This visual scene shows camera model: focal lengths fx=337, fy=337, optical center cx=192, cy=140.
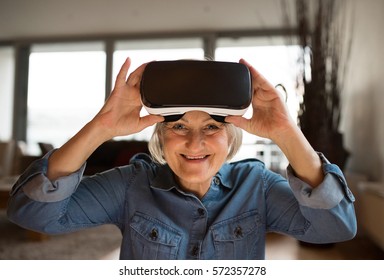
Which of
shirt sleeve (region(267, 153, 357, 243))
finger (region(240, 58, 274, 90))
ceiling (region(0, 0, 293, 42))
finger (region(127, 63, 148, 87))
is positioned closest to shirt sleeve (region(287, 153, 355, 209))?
shirt sleeve (region(267, 153, 357, 243))

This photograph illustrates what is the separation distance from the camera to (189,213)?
0.45 meters

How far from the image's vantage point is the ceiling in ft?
1.95

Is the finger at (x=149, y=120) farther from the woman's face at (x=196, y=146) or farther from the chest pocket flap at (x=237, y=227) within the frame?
the chest pocket flap at (x=237, y=227)

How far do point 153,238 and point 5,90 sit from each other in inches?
14.7

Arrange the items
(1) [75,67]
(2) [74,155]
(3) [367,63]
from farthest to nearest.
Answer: (3) [367,63]
(1) [75,67]
(2) [74,155]

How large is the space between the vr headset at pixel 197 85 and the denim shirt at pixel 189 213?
113 mm

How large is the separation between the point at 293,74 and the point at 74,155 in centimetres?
43

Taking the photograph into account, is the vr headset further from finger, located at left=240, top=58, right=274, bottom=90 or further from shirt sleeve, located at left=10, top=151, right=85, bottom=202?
shirt sleeve, located at left=10, top=151, right=85, bottom=202

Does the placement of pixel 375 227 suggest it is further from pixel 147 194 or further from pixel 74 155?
pixel 74 155

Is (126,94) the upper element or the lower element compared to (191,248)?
upper
